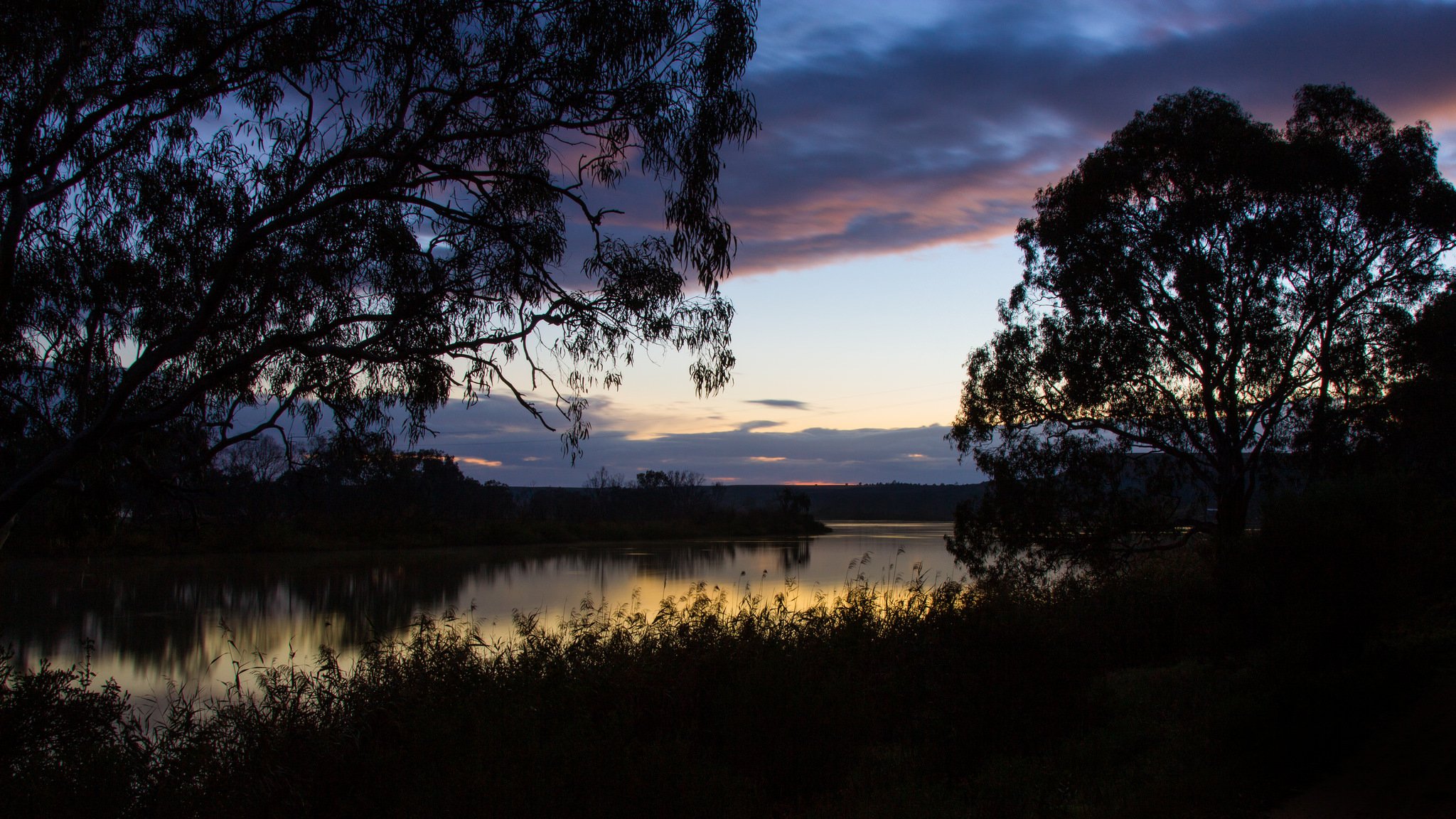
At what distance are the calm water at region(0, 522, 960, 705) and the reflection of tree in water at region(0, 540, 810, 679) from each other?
40 mm

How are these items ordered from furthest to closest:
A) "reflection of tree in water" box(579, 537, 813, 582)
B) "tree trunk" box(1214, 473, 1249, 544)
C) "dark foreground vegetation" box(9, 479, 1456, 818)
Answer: "reflection of tree in water" box(579, 537, 813, 582) < "tree trunk" box(1214, 473, 1249, 544) < "dark foreground vegetation" box(9, 479, 1456, 818)

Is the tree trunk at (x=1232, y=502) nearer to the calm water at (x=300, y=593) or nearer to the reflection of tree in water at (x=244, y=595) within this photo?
the calm water at (x=300, y=593)

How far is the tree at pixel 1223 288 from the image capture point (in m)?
8.78

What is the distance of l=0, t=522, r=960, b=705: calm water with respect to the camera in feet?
28.7

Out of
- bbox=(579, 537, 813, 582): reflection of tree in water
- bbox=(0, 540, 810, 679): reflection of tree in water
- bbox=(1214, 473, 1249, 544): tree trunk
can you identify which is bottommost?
bbox=(579, 537, 813, 582): reflection of tree in water

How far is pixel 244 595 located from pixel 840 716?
12.9m

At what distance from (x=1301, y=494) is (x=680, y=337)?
412cm

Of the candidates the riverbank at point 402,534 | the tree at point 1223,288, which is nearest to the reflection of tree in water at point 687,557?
the riverbank at point 402,534

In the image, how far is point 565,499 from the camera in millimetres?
45500

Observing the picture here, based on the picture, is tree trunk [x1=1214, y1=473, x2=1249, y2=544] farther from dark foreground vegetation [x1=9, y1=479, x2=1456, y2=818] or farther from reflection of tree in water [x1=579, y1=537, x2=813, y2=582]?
reflection of tree in water [x1=579, y1=537, x2=813, y2=582]

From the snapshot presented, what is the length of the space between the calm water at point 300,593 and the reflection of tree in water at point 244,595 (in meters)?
0.04

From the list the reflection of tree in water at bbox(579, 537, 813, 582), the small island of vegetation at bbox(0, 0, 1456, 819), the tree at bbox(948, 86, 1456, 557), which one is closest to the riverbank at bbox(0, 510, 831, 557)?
the reflection of tree in water at bbox(579, 537, 813, 582)

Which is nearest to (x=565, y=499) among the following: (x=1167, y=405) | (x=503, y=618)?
(x=503, y=618)

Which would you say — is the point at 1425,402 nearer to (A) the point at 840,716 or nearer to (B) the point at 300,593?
(A) the point at 840,716
